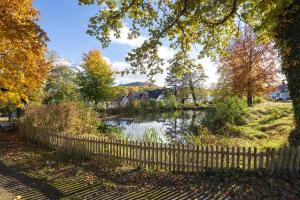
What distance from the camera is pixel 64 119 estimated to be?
41.9 feet

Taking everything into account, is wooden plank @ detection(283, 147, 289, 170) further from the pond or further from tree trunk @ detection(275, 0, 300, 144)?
the pond

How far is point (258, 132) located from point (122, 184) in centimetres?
1071

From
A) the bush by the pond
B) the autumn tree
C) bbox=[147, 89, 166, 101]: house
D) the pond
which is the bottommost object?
the pond

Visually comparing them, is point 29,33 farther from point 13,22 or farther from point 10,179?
point 10,179

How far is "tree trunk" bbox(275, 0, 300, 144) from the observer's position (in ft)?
24.4

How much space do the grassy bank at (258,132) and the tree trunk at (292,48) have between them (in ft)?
9.17

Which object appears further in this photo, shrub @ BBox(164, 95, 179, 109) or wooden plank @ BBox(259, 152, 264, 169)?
shrub @ BBox(164, 95, 179, 109)

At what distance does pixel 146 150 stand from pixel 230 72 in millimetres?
20680

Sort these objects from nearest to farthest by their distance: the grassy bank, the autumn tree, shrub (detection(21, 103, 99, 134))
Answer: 1. the autumn tree
2. the grassy bank
3. shrub (detection(21, 103, 99, 134))

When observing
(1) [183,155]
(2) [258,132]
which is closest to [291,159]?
(1) [183,155]

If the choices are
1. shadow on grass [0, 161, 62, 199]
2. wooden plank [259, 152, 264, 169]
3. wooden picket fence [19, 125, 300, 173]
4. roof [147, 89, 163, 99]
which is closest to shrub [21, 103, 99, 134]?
wooden picket fence [19, 125, 300, 173]

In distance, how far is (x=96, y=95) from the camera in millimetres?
30938

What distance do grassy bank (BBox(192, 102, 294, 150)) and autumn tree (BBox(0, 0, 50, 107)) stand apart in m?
8.21

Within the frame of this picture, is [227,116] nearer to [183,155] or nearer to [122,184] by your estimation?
[183,155]
